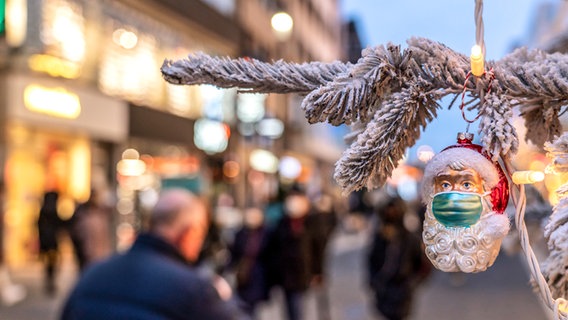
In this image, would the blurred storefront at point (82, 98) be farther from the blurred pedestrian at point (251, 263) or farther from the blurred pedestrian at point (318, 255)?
the blurred pedestrian at point (251, 263)

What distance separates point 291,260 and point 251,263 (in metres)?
0.46

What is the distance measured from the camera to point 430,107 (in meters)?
1.39

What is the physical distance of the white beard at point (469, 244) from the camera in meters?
1.29

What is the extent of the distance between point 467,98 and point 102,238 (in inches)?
414

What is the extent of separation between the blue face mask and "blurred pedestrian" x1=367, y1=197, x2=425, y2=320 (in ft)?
20.6

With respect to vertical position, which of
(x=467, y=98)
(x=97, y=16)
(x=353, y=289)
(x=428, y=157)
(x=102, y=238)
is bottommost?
(x=353, y=289)

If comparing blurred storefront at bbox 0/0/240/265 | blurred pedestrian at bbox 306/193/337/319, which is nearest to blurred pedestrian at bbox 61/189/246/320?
blurred pedestrian at bbox 306/193/337/319

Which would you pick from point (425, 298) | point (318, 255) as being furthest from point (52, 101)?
point (425, 298)

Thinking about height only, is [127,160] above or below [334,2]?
below

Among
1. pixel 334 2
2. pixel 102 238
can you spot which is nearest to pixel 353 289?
pixel 102 238

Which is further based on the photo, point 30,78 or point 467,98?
point 30,78

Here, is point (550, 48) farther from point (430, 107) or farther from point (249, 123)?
point (249, 123)

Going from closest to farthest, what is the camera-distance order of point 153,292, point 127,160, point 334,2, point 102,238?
1. point 153,292
2. point 102,238
3. point 127,160
4. point 334,2

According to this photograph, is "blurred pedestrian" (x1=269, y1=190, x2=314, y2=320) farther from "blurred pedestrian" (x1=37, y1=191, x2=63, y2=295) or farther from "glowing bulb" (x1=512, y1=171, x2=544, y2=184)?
"glowing bulb" (x1=512, y1=171, x2=544, y2=184)
